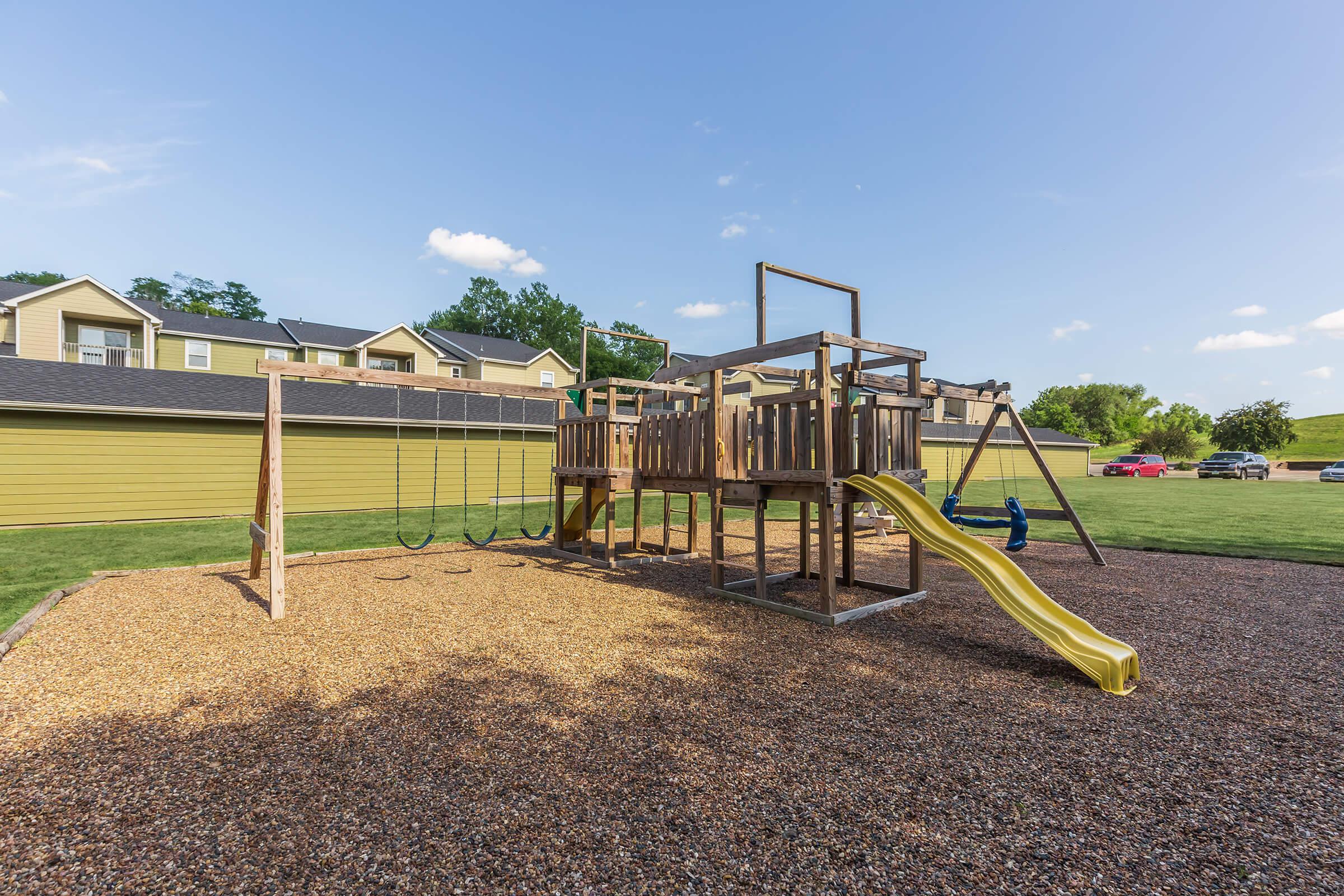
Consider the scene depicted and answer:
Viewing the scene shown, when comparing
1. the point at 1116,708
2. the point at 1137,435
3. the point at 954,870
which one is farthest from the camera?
the point at 1137,435

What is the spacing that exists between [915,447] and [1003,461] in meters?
33.6

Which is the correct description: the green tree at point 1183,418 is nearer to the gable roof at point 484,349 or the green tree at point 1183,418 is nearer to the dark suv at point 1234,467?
the dark suv at point 1234,467

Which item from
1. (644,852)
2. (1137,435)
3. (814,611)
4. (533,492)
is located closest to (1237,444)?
(1137,435)

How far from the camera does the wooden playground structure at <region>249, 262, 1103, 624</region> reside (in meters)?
5.98

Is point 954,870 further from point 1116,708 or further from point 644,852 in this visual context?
point 1116,708

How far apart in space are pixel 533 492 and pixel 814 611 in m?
13.4

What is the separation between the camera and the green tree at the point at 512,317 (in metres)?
62.6

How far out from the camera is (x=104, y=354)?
75.0ft

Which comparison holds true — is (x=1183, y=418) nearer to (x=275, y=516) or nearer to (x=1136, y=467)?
(x=1136, y=467)

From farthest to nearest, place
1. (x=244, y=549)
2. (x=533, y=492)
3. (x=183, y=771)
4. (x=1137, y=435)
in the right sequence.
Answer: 1. (x=1137, y=435)
2. (x=533, y=492)
3. (x=244, y=549)
4. (x=183, y=771)

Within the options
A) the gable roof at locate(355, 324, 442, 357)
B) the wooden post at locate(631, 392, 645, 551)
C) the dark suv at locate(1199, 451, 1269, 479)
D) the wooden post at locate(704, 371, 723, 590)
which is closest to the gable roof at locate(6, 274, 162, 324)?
the gable roof at locate(355, 324, 442, 357)

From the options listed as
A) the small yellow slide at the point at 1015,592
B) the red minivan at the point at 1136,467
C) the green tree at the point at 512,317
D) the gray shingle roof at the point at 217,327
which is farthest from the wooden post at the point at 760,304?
the green tree at the point at 512,317

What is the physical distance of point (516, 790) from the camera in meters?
2.92

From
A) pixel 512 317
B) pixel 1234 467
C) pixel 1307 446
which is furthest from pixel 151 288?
pixel 1307 446
